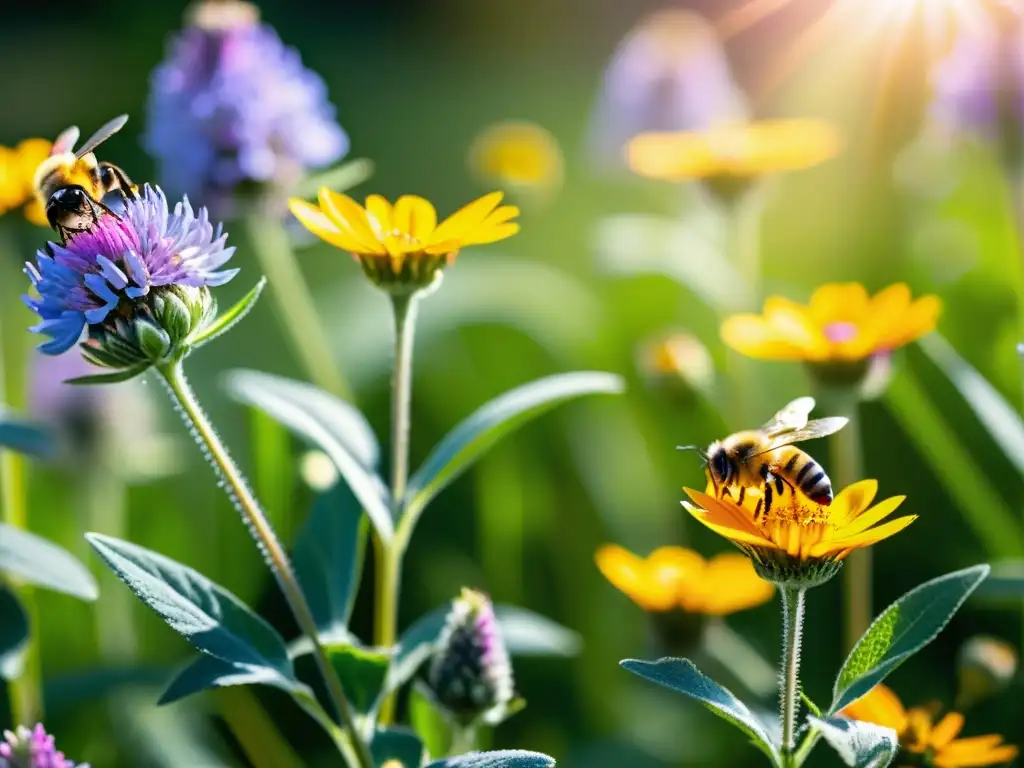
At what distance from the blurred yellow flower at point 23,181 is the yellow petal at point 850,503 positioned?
0.61 metres

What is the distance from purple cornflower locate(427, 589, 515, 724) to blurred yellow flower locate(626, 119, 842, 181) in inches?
22.8

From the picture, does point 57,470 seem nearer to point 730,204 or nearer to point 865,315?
point 730,204

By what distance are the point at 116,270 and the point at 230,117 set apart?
0.55 meters

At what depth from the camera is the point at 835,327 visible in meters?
0.89

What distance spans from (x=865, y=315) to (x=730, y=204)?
32cm

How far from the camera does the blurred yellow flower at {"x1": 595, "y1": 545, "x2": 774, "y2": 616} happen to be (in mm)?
868

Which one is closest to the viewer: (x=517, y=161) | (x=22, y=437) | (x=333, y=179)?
(x=22, y=437)

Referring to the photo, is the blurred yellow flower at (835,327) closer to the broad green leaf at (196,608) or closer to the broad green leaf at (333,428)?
the broad green leaf at (333,428)

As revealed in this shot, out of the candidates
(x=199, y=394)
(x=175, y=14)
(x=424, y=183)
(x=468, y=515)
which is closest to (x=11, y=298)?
(x=199, y=394)

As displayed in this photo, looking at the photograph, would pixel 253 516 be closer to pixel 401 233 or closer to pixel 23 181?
pixel 401 233

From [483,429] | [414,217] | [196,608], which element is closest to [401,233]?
[414,217]

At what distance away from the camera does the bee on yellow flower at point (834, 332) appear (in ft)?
2.76

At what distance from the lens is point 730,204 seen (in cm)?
121

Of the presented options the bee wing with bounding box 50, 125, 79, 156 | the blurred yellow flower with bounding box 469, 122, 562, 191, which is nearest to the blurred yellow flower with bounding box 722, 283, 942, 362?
the bee wing with bounding box 50, 125, 79, 156
